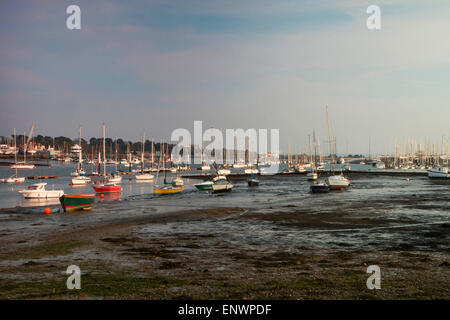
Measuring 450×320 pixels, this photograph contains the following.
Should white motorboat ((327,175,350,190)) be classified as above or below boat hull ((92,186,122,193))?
above

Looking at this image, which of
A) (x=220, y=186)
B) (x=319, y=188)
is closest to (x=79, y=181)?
(x=220, y=186)

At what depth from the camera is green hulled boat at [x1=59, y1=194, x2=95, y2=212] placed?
38531mm

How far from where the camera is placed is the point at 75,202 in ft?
129

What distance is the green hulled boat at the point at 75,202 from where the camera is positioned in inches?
1517

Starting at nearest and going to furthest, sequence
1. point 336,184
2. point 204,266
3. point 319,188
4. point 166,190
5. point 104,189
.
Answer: point 204,266 < point 319,188 < point 336,184 < point 166,190 < point 104,189

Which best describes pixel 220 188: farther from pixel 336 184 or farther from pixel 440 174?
pixel 440 174

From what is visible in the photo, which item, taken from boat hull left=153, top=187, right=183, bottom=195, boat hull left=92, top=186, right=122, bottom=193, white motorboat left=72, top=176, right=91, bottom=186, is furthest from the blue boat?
white motorboat left=72, top=176, right=91, bottom=186

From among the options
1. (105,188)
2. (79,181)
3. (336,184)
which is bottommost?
(79,181)

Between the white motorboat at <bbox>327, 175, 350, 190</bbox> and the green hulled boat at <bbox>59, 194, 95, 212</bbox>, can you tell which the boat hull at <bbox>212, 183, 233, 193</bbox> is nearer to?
the white motorboat at <bbox>327, 175, 350, 190</bbox>

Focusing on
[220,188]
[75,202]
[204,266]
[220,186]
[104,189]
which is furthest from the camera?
[104,189]

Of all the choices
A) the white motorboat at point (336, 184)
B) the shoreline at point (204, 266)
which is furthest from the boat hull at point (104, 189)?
the shoreline at point (204, 266)

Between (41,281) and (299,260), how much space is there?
9928 millimetres

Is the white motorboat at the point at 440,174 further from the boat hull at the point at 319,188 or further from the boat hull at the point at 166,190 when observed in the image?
the boat hull at the point at 166,190
